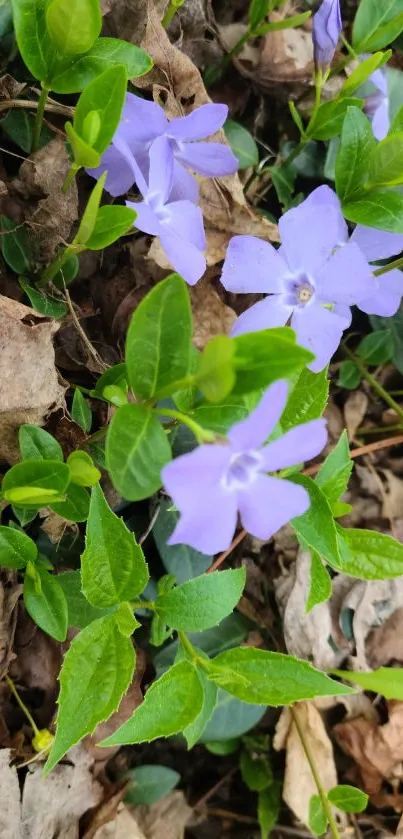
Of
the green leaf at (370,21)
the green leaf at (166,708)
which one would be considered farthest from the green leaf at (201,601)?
the green leaf at (370,21)

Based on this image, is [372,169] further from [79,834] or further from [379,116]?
[79,834]

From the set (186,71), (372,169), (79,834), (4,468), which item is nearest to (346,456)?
(372,169)

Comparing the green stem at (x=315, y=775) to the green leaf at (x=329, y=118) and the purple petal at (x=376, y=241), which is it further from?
the green leaf at (x=329, y=118)

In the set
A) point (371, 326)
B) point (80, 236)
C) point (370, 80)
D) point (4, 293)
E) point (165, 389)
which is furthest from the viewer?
point (371, 326)

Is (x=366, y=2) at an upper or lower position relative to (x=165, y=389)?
upper

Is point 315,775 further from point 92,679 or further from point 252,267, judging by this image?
point 252,267

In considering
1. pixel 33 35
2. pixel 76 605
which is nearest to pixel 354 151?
pixel 33 35
